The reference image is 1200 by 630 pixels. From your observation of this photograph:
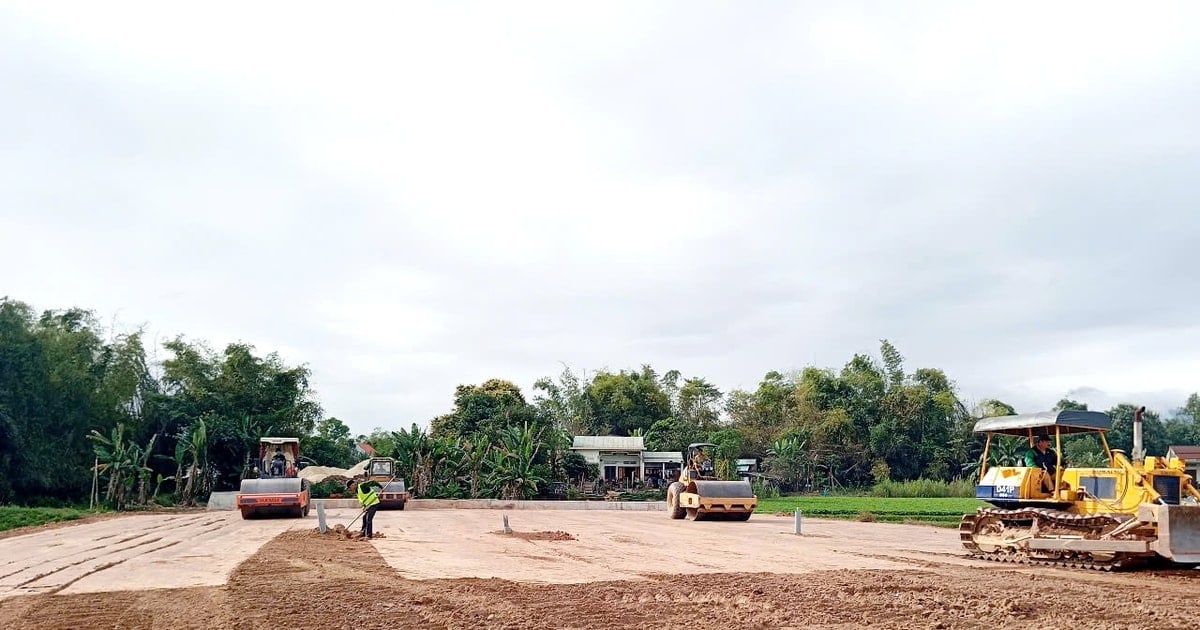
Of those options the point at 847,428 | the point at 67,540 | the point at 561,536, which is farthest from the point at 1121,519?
the point at 847,428

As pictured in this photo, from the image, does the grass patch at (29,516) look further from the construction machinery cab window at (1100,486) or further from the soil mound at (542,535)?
the construction machinery cab window at (1100,486)

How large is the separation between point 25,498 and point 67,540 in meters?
19.9

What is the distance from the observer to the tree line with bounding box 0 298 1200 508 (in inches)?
1463

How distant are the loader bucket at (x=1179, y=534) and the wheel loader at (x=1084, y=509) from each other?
1 centimetres

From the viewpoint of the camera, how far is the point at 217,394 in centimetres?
4362

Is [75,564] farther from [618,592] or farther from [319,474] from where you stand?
[319,474]

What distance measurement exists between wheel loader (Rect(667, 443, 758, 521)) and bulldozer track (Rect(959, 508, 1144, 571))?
405 inches

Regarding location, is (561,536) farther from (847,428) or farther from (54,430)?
(847,428)

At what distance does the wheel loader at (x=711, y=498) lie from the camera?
26.1 metres

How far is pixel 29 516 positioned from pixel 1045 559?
2804 centimetres

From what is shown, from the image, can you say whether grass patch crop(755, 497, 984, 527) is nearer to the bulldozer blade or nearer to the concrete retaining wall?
the concrete retaining wall

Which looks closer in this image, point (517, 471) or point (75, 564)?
point (75, 564)

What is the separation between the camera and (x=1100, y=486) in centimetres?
1412

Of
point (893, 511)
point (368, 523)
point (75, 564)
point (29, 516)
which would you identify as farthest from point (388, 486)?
point (75, 564)
